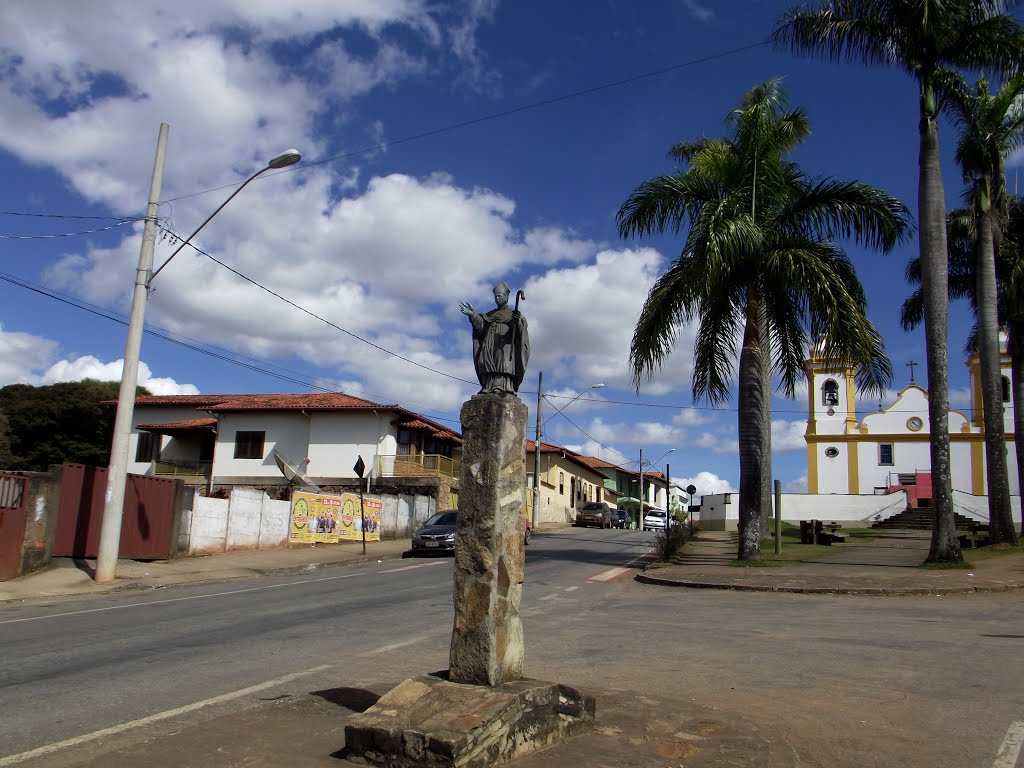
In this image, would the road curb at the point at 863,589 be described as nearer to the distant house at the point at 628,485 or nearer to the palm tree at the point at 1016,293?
the palm tree at the point at 1016,293

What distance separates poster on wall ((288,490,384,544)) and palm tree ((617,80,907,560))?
42.7ft

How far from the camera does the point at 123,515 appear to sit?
796 inches

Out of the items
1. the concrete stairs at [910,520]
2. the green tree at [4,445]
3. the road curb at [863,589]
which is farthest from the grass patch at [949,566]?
the green tree at [4,445]

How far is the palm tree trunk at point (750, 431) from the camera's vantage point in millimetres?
18547

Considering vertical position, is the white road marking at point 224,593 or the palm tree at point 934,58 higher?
the palm tree at point 934,58

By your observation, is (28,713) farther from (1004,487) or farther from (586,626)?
(1004,487)

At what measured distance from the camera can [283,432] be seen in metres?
41.7

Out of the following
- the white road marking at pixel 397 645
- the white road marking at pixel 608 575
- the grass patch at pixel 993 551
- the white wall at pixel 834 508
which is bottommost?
the white road marking at pixel 397 645

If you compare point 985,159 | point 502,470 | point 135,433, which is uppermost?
point 985,159

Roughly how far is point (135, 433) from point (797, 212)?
38.4m

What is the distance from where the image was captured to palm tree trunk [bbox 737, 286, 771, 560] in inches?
730

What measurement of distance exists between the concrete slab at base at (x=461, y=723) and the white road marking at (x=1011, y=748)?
8.42 feet

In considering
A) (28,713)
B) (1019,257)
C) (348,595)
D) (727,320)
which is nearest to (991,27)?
(727,320)

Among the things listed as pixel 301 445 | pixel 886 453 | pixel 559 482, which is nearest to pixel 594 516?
pixel 559 482
